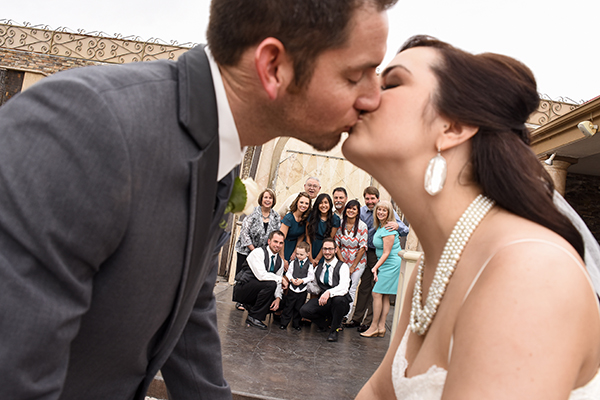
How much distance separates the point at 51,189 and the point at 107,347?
492mm

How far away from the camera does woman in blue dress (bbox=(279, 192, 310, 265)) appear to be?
7215 millimetres

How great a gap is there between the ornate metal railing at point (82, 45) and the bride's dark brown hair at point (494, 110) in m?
12.1

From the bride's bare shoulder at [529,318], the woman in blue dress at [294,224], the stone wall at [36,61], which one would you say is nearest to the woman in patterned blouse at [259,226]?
the woman in blue dress at [294,224]

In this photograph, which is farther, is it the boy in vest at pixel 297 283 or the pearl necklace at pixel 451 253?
the boy in vest at pixel 297 283

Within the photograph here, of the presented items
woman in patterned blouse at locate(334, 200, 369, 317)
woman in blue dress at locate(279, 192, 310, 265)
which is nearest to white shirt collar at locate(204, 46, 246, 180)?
woman in blue dress at locate(279, 192, 310, 265)

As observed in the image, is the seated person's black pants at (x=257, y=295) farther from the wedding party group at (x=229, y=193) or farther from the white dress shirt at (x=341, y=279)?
the wedding party group at (x=229, y=193)

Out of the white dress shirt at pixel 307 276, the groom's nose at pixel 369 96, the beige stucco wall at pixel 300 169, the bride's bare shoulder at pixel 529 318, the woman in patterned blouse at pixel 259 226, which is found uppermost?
the groom's nose at pixel 369 96

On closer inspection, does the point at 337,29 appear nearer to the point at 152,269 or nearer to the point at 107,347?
the point at 152,269

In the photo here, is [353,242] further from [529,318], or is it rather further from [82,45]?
[82,45]

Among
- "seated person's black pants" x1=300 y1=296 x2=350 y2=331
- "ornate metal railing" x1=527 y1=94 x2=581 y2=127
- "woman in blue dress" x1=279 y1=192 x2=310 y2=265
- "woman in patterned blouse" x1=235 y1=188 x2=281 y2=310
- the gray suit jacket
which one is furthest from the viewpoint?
"ornate metal railing" x1=527 y1=94 x2=581 y2=127

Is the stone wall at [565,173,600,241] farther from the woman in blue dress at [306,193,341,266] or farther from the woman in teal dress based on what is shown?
the woman in blue dress at [306,193,341,266]

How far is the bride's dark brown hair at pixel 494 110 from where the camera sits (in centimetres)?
142

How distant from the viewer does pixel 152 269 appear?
113 cm

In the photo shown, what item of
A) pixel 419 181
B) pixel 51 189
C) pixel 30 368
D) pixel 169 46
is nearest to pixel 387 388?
pixel 419 181
